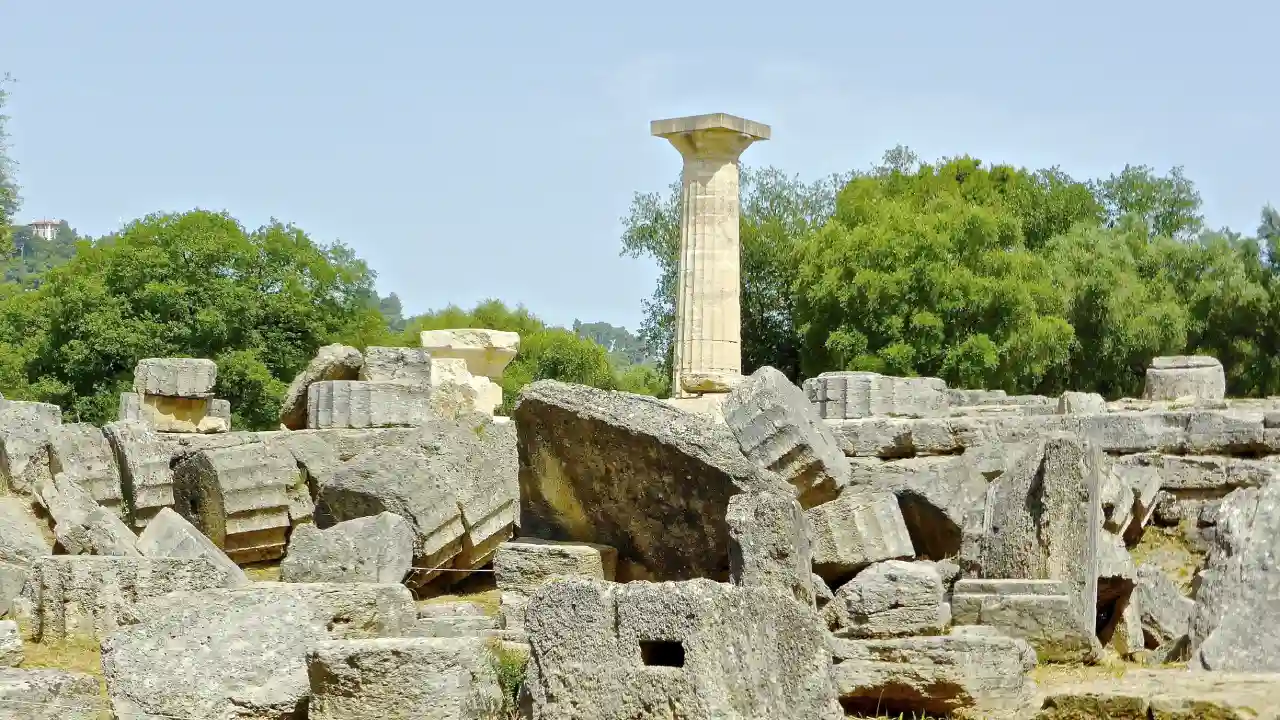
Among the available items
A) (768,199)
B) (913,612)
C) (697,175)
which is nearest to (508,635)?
(913,612)

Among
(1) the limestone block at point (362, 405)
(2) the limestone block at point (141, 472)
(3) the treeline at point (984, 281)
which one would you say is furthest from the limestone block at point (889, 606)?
(3) the treeline at point (984, 281)

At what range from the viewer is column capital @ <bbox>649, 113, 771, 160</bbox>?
23.1 meters

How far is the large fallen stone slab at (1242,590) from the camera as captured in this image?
795cm

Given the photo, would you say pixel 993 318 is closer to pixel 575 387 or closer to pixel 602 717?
pixel 575 387

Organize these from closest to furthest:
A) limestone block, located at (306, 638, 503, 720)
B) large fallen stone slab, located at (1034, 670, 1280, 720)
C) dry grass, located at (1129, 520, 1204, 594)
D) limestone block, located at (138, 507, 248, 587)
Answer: large fallen stone slab, located at (1034, 670, 1280, 720) → limestone block, located at (306, 638, 503, 720) → limestone block, located at (138, 507, 248, 587) → dry grass, located at (1129, 520, 1204, 594)

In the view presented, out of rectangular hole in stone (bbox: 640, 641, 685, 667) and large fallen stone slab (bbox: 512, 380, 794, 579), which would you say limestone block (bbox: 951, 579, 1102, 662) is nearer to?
large fallen stone slab (bbox: 512, 380, 794, 579)

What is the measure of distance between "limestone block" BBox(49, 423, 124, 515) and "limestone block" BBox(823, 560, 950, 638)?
6443 mm

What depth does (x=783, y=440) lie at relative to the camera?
33.4 feet

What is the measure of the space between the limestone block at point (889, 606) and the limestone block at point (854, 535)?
0.80m

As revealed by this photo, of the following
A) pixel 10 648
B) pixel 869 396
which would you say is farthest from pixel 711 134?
pixel 10 648

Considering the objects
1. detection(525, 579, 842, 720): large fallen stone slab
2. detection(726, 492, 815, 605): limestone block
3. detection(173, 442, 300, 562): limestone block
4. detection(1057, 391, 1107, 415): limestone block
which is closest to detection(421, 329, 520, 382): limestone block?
detection(1057, 391, 1107, 415): limestone block

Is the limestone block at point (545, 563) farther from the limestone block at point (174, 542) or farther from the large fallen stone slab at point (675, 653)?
the large fallen stone slab at point (675, 653)

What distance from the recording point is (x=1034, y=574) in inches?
361

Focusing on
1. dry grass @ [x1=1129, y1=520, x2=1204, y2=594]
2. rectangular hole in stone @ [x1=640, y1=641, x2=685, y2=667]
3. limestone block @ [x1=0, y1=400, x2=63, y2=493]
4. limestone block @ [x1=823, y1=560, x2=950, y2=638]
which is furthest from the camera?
limestone block @ [x1=0, y1=400, x2=63, y2=493]
